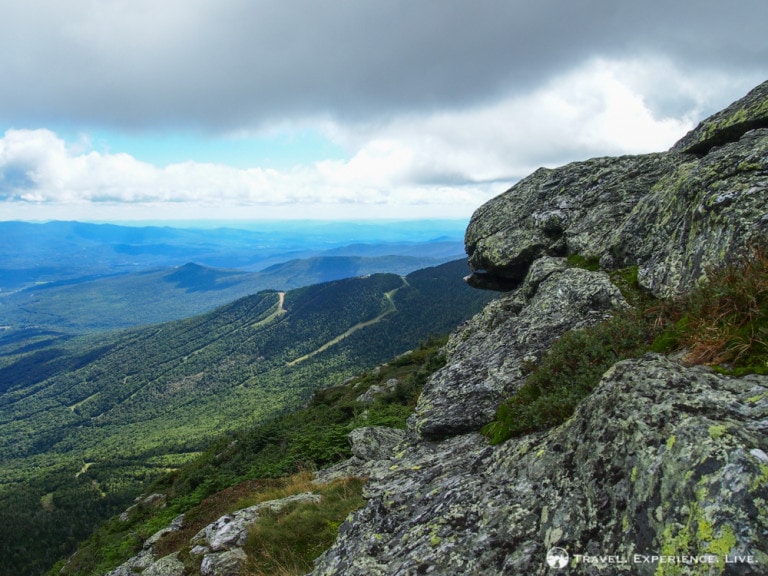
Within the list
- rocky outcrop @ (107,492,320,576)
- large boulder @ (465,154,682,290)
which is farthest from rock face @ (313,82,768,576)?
rocky outcrop @ (107,492,320,576)

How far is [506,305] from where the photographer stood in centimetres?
1797

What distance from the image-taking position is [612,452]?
5523 mm

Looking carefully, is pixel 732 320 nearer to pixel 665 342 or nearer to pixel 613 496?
pixel 665 342

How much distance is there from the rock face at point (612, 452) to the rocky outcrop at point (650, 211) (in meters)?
0.08

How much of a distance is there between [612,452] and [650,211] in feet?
37.8

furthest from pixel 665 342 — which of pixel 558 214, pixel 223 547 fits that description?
pixel 223 547

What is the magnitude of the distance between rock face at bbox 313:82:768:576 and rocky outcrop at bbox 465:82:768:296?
0.08 meters

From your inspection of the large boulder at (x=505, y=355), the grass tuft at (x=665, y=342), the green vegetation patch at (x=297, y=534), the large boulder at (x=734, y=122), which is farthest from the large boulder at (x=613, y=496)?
the large boulder at (x=734, y=122)

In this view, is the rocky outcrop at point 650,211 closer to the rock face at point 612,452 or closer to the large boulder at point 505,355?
the rock face at point 612,452

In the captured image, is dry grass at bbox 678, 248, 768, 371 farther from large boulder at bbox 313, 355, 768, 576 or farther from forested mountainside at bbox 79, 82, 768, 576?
large boulder at bbox 313, 355, 768, 576

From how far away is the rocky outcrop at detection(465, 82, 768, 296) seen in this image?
9758 mm

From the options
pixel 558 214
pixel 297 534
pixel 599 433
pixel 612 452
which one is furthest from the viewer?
pixel 558 214

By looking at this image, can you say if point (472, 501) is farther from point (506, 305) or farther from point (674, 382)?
point (506, 305)

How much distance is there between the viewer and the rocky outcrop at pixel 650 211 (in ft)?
32.0
